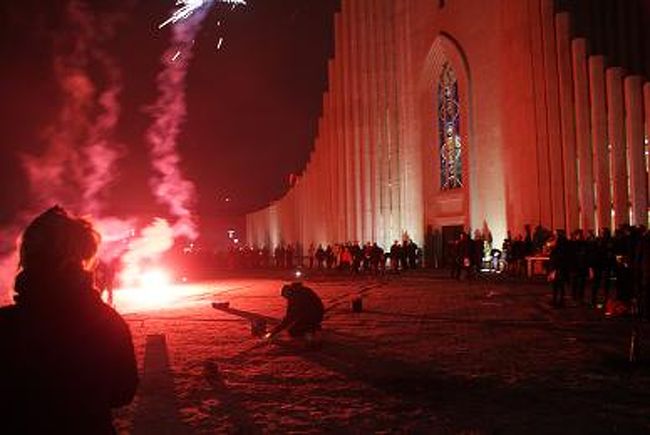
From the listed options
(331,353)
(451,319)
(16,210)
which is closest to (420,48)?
(16,210)

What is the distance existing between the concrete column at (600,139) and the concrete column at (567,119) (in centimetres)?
103

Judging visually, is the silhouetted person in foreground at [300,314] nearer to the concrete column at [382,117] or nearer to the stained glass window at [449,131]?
the stained glass window at [449,131]

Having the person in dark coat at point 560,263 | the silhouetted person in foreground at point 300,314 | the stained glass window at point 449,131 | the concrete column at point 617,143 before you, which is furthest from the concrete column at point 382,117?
the silhouetted person in foreground at point 300,314

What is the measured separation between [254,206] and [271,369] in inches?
3035

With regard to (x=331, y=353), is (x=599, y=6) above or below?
above

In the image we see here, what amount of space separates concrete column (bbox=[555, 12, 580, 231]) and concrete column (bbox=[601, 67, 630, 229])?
1.95 metres

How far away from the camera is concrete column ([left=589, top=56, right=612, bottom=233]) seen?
79.9 feet

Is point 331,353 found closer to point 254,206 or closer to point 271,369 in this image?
point 271,369

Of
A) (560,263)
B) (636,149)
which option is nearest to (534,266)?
(636,149)

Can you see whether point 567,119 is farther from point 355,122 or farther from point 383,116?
point 355,122

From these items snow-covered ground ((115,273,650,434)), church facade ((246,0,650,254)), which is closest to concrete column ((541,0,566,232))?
church facade ((246,0,650,254))

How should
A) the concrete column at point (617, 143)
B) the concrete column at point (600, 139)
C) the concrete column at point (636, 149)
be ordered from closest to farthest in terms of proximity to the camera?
the concrete column at point (636, 149)
the concrete column at point (617, 143)
the concrete column at point (600, 139)

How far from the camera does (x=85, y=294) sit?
2.53 metres

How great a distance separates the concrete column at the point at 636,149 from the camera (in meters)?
23.0
